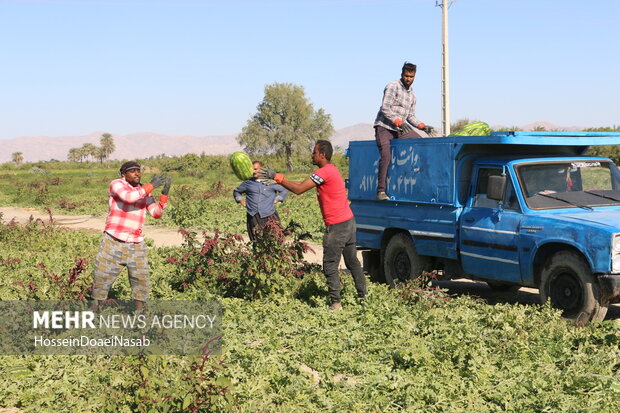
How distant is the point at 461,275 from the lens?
988 cm

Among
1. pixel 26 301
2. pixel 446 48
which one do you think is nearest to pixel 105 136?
pixel 446 48

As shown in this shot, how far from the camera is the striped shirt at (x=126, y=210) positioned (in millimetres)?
7969

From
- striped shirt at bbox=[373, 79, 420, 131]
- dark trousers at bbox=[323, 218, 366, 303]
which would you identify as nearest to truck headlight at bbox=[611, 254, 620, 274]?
→ dark trousers at bbox=[323, 218, 366, 303]

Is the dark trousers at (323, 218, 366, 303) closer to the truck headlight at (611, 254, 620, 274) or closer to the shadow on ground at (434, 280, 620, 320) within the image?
the shadow on ground at (434, 280, 620, 320)

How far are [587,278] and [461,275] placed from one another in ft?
7.15

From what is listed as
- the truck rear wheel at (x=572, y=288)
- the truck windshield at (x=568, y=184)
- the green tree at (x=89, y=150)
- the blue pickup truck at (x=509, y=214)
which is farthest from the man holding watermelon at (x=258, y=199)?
the green tree at (x=89, y=150)

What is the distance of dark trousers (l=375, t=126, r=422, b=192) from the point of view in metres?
10.9

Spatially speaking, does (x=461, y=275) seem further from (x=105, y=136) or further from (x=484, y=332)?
(x=105, y=136)

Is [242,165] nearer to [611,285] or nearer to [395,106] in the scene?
[395,106]

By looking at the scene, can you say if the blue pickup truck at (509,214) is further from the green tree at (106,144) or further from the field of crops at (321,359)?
the green tree at (106,144)

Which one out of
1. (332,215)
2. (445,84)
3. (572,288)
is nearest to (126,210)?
(332,215)

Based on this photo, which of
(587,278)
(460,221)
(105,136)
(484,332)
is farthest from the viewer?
(105,136)

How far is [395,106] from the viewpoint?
11.1 m

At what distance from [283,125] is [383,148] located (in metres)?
93.2
